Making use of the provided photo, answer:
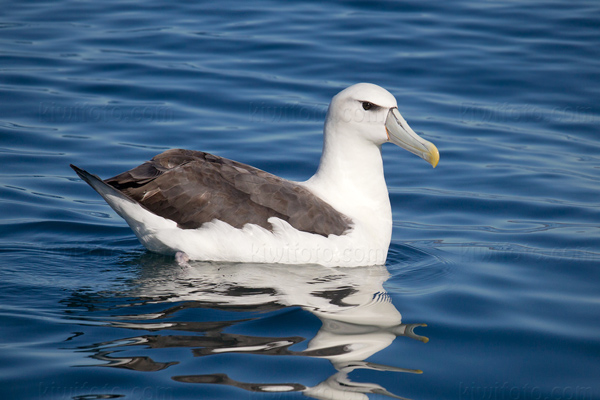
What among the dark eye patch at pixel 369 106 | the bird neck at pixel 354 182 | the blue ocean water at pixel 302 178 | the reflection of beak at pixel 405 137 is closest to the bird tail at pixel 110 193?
the blue ocean water at pixel 302 178

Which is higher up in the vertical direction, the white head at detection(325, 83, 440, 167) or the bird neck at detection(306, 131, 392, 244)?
the white head at detection(325, 83, 440, 167)

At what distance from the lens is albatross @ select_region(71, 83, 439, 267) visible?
23.8ft

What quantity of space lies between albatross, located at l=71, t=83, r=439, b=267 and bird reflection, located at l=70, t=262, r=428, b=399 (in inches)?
7.1

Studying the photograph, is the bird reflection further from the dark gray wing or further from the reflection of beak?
the reflection of beak

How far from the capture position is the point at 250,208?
287 inches

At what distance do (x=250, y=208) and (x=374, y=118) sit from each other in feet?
4.99

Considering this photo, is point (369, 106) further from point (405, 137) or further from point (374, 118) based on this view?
point (405, 137)

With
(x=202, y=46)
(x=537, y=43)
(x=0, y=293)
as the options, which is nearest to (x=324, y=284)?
(x=0, y=293)

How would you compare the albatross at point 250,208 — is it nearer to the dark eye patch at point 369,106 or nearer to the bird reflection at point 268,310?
the dark eye patch at point 369,106

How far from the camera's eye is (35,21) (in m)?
15.8

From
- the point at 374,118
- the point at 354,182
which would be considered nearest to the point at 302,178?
the point at 354,182

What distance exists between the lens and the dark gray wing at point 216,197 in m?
7.29

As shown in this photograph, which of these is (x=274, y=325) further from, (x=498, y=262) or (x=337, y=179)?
(x=498, y=262)

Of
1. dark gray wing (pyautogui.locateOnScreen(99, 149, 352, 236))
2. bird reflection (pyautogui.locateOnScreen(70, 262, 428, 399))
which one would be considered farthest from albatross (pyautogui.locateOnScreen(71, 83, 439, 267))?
bird reflection (pyautogui.locateOnScreen(70, 262, 428, 399))
